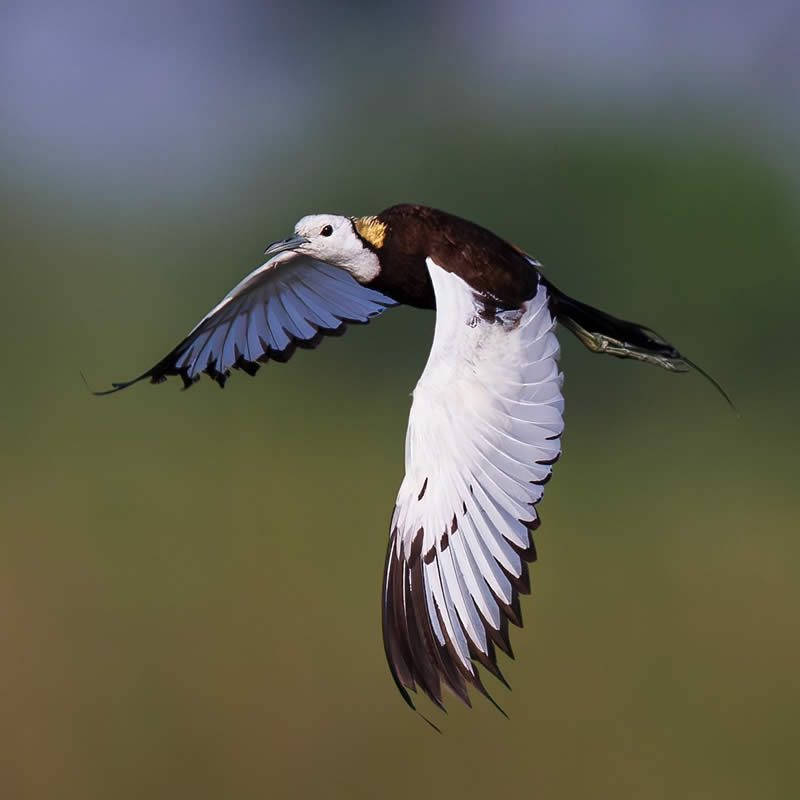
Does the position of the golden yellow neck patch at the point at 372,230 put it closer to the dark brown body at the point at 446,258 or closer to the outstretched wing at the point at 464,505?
the dark brown body at the point at 446,258

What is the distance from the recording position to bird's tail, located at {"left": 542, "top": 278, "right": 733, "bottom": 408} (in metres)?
0.96

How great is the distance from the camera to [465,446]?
2.63ft

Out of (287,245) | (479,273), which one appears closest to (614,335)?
(479,273)

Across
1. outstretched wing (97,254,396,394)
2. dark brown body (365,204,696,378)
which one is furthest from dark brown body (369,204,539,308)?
outstretched wing (97,254,396,394)

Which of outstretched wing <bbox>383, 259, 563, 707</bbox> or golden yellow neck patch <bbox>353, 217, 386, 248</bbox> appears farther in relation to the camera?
golden yellow neck patch <bbox>353, 217, 386, 248</bbox>

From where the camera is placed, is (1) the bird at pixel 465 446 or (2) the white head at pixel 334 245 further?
(2) the white head at pixel 334 245

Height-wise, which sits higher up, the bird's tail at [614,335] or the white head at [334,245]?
the bird's tail at [614,335]

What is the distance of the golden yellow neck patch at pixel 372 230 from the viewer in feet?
3.02

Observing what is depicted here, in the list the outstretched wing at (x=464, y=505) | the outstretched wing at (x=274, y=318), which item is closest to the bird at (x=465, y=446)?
the outstretched wing at (x=464, y=505)

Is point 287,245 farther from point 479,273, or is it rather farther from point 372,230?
point 479,273

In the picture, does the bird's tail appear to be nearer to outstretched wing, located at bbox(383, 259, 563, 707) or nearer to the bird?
the bird

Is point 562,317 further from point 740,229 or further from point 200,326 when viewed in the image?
point 740,229

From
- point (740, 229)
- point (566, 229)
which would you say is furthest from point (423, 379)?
point (740, 229)

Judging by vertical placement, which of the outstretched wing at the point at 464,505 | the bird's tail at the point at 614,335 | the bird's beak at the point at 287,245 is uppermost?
the bird's tail at the point at 614,335
